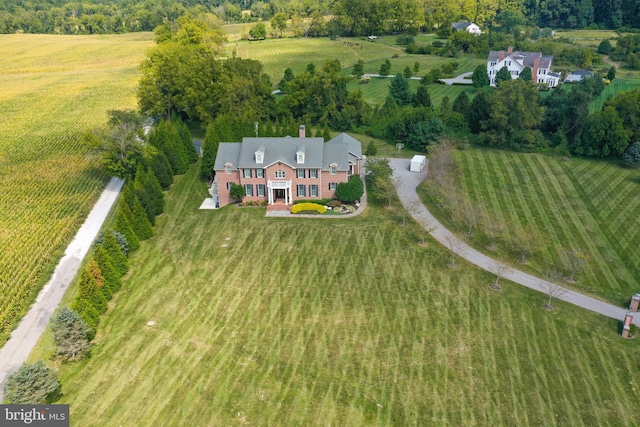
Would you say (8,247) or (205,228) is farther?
(205,228)

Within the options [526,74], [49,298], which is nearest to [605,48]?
[526,74]

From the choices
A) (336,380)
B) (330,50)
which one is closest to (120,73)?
(330,50)

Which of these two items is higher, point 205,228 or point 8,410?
point 8,410

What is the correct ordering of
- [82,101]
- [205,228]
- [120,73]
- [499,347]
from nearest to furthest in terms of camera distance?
[499,347] → [205,228] → [82,101] → [120,73]

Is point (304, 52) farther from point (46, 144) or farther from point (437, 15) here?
point (46, 144)

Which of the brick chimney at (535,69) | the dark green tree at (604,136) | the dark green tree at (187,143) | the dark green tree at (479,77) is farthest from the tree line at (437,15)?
the dark green tree at (604,136)

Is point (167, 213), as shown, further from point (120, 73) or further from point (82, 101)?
point (120, 73)
